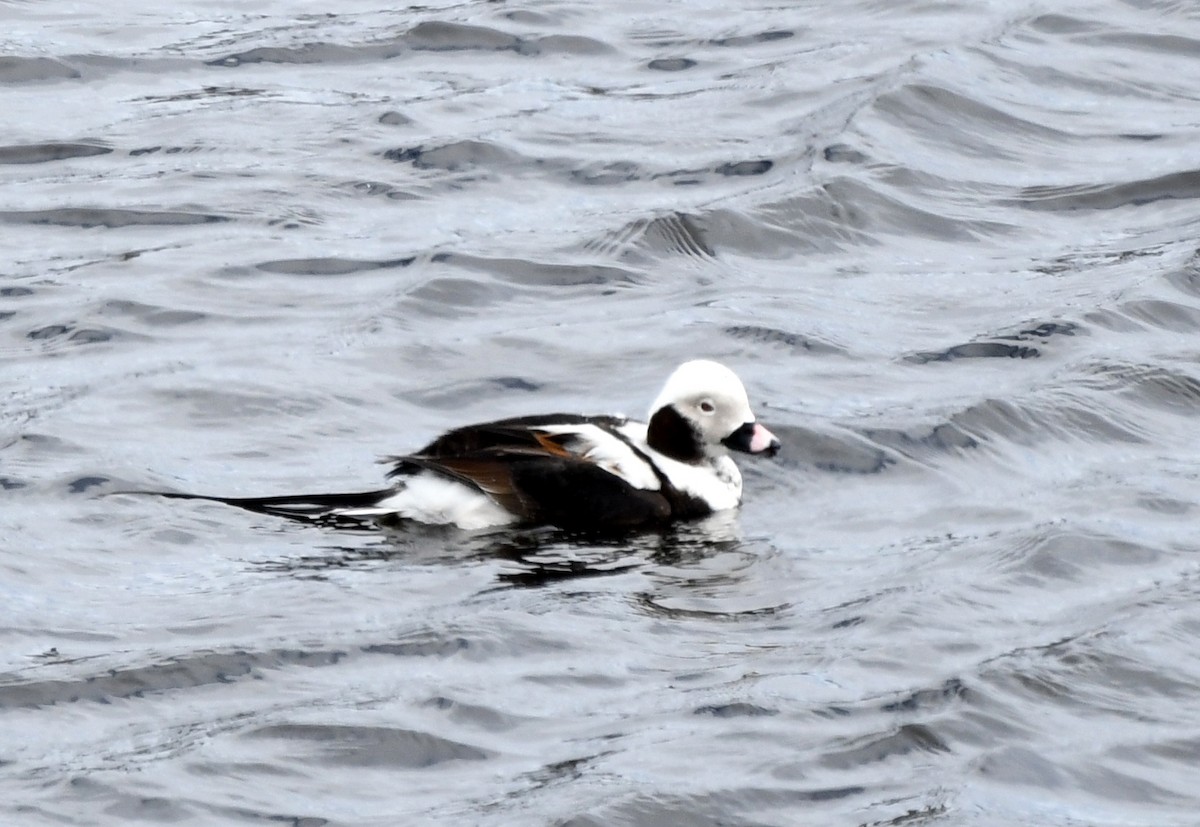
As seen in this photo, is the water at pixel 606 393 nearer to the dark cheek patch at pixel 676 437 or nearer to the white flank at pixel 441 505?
the white flank at pixel 441 505

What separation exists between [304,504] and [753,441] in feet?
5.61

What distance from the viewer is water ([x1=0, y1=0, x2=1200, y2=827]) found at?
6.83 meters

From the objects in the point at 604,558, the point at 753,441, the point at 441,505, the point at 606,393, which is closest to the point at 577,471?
the point at 604,558

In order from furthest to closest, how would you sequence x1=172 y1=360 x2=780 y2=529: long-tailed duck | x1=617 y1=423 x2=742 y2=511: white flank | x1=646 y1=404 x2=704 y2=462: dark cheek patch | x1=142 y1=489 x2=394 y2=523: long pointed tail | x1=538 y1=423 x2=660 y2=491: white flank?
x1=646 y1=404 x2=704 y2=462: dark cheek patch < x1=617 y1=423 x2=742 y2=511: white flank < x1=538 y1=423 x2=660 y2=491: white flank < x1=172 y1=360 x2=780 y2=529: long-tailed duck < x1=142 y1=489 x2=394 y2=523: long pointed tail

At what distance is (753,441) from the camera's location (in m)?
9.20

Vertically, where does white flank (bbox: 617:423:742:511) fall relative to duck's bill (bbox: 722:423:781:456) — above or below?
below

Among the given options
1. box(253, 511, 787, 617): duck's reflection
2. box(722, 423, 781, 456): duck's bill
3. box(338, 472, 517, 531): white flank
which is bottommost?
box(253, 511, 787, 617): duck's reflection

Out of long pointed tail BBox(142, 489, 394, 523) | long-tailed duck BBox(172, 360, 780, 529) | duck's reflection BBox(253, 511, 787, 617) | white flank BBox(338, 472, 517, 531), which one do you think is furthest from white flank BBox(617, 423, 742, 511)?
long pointed tail BBox(142, 489, 394, 523)

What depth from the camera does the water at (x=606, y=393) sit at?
683cm

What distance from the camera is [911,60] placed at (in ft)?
48.3

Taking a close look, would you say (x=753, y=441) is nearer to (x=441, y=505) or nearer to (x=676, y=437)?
(x=676, y=437)

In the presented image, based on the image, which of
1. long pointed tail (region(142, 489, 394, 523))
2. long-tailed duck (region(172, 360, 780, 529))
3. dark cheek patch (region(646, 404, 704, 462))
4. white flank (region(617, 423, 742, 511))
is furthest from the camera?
dark cheek patch (region(646, 404, 704, 462))

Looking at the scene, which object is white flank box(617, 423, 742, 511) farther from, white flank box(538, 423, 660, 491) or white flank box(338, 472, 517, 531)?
white flank box(338, 472, 517, 531)

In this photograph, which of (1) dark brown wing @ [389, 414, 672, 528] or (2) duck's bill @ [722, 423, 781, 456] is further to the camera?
(2) duck's bill @ [722, 423, 781, 456]
